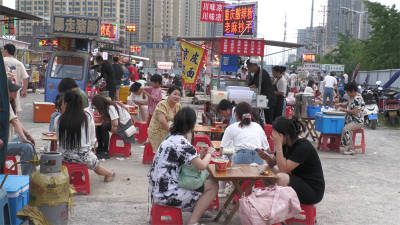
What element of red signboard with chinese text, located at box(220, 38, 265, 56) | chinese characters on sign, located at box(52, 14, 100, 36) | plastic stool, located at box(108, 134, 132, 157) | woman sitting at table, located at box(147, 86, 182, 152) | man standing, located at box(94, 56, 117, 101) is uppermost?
chinese characters on sign, located at box(52, 14, 100, 36)

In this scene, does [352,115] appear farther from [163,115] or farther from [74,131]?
[74,131]

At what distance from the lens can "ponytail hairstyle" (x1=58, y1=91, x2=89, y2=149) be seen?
16.7 feet

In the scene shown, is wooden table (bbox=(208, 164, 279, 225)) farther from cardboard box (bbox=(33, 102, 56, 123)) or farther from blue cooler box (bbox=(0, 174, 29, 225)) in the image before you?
cardboard box (bbox=(33, 102, 56, 123))

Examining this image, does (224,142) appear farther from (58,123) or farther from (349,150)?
(349,150)

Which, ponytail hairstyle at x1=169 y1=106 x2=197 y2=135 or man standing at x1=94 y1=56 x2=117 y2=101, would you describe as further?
man standing at x1=94 y1=56 x2=117 y2=101

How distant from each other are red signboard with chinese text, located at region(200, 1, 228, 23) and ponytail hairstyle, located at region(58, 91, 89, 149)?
479 inches

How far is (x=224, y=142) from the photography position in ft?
17.3

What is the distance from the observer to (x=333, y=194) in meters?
5.93

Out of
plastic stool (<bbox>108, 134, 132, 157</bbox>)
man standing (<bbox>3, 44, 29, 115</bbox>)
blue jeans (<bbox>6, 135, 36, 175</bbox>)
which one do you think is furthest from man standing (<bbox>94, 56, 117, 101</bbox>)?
blue jeans (<bbox>6, 135, 36, 175</bbox>)

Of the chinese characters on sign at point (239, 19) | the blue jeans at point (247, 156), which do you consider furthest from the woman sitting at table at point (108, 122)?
the chinese characters on sign at point (239, 19)

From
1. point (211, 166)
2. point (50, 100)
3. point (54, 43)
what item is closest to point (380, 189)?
point (211, 166)

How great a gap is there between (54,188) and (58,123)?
1.52m

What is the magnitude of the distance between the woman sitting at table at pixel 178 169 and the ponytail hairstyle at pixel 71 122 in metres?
1.64

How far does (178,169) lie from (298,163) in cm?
134
